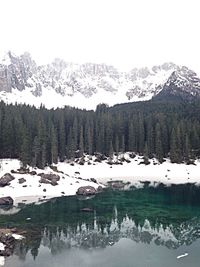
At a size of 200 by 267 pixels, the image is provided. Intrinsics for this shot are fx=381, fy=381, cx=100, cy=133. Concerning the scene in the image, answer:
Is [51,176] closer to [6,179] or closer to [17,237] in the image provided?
[6,179]

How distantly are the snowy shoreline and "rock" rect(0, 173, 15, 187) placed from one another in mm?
902

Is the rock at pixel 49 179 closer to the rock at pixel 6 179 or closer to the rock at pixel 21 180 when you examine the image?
the rock at pixel 21 180

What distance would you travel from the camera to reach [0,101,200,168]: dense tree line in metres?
123

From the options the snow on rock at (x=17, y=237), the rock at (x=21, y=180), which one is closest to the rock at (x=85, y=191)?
the rock at (x=21, y=180)

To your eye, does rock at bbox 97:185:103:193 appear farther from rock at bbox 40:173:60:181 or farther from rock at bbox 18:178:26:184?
rock at bbox 18:178:26:184

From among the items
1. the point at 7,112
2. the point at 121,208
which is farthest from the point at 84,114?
the point at 121,208

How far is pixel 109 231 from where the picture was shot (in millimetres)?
59188

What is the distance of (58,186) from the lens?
9500cm

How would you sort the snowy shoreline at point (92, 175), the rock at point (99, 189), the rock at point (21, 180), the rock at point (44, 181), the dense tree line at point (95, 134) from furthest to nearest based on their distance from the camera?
the dense tree line at point (95, 134) < the rock at point (99, 189) < the rock at point (44, 181) < the rock at point (21, 180) < the snowy shoreline at point (92, 175)

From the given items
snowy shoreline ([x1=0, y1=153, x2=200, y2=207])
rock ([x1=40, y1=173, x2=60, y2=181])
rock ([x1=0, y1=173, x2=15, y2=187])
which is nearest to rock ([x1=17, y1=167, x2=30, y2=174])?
snowy shoreline ([x1=0, y1=153, x2=200, y2=207])

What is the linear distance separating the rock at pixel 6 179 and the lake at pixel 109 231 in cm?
1421

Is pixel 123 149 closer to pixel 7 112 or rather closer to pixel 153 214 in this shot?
pixel 7 112

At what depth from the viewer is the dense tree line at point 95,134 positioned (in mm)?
123350

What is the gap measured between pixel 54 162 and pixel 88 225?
224 ft
